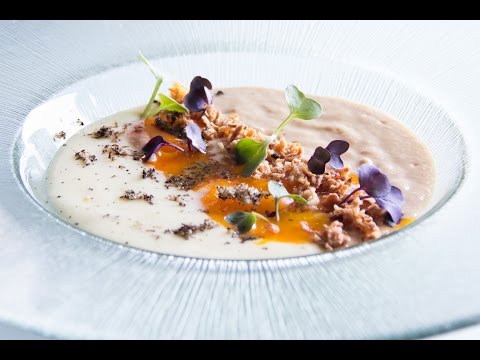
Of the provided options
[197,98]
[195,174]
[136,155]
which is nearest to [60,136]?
[136,155]

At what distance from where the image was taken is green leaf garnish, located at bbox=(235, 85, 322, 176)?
371cm

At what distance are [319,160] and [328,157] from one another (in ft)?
0.14

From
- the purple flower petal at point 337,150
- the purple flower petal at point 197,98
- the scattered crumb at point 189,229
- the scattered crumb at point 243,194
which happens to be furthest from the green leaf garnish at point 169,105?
the scattered crumb at point 189,229

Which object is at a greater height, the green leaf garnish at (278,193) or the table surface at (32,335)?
the green leaf garnish at (278,193)

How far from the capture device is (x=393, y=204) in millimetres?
3396

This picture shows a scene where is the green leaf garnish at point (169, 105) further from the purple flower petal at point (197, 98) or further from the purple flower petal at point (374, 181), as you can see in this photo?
the purple flower petal at point (374, 181)

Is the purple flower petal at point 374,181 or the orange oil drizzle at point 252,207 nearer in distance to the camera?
the orange oil drizzle at point 252,207

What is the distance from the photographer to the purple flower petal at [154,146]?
391cm

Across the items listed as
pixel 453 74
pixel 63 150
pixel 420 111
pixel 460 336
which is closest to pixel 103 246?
pixel 63 150

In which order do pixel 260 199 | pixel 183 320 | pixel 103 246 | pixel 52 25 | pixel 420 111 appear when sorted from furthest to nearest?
pixel 52 25
pixel 420 111
pixel 260 199
pixel 103 246
pixel 183 320

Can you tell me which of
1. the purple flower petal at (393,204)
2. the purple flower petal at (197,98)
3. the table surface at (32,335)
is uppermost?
the purple flower petal at (393,204)

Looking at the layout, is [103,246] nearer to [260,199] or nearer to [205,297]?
[205,297]

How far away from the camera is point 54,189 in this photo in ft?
12.1

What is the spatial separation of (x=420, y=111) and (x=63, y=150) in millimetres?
1980
